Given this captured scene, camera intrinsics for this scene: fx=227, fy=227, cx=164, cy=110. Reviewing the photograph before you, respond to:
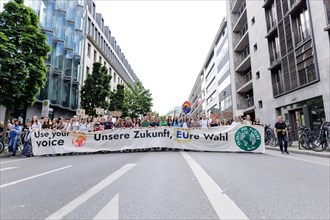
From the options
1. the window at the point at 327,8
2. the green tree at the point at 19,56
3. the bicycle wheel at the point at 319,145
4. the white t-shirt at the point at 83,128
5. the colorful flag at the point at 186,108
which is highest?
the window at the point at 327,8

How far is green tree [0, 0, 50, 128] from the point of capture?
40.3 ft

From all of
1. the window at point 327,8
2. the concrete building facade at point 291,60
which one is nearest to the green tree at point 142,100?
the concrete building facade at point 291,60

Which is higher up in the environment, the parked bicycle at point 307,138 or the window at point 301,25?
the window at point 301,25

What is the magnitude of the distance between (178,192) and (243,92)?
1266 inches

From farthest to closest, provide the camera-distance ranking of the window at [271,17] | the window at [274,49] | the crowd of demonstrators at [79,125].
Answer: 1. the window at [271,17]
2. the window at [274,49]
3. the crowd of demonstrators at [79,125]

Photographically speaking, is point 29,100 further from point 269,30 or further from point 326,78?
point 269,30

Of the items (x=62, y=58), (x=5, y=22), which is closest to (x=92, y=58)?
(x=62, y=58)

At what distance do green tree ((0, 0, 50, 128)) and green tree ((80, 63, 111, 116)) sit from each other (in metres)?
13.0

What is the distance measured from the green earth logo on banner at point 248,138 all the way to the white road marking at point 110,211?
8.83 meters

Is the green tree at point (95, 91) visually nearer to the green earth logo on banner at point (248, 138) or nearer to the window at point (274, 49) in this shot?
the window at point (274, 49)

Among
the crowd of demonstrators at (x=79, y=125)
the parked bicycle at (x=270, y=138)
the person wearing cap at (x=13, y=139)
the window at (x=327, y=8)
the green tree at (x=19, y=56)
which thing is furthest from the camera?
the window at (x=327, y=8)

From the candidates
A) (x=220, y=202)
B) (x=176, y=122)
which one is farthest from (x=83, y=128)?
(x=220, y=202)

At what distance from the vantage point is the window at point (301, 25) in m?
17.3

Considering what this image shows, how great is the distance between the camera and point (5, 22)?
12859 mm
